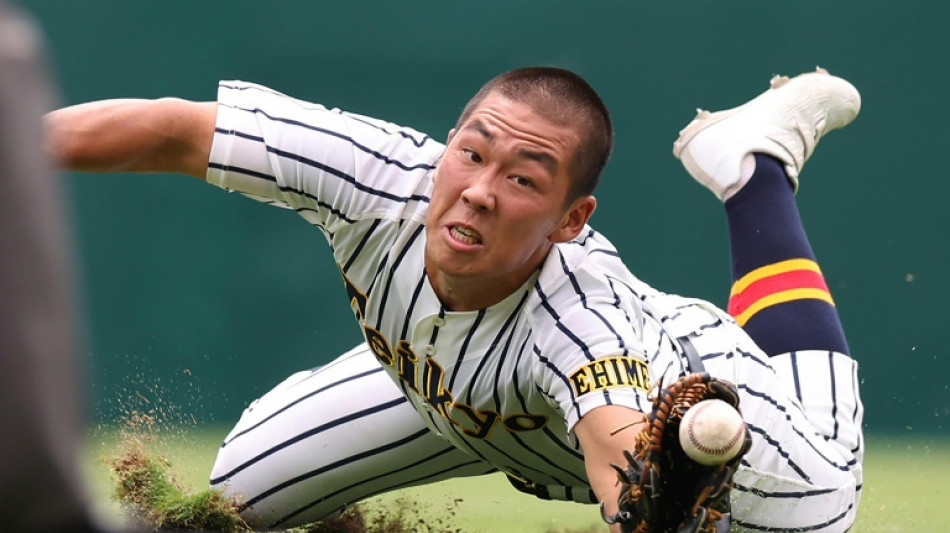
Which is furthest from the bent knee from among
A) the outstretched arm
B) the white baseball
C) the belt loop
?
the outstretched arm

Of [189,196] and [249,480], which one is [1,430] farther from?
[189,196]

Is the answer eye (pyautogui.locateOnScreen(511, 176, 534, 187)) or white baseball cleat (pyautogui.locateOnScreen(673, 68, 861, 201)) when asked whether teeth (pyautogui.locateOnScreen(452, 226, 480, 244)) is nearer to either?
eye (pyautogui.locateOnScreen(511, 176, 534, 187))

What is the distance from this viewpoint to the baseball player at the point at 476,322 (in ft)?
8.66

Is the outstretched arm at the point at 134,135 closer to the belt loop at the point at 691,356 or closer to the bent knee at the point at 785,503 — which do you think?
the belt loop at the point at 691,356

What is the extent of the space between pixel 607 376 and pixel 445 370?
1.61ft

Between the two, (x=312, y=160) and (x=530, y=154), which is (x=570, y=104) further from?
(x=312, y=160)

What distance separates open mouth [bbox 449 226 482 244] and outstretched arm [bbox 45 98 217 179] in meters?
0.55

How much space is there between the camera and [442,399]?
290 centimetres

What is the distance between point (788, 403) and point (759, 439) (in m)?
0.19

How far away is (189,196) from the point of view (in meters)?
5.19

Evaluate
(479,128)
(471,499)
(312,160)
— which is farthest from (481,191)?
(471,499)

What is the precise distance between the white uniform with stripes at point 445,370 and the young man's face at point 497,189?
15cm

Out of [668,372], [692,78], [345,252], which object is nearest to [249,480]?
[345,252]

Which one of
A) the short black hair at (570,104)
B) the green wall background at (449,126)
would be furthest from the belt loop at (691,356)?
the green wall background at (449,126)
